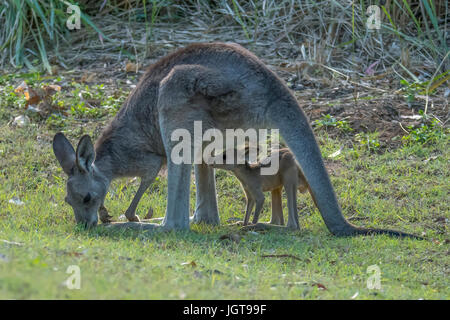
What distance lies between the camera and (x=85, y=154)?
4965 millimetres

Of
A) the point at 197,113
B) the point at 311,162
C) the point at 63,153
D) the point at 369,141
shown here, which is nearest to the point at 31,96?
the point at 63,153

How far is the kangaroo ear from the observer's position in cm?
485

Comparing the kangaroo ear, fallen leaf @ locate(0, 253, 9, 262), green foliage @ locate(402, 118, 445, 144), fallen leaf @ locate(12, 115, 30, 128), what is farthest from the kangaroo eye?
green foliage @ locate(402, 118, 445, 144)

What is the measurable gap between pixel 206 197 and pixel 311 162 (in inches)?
44.4

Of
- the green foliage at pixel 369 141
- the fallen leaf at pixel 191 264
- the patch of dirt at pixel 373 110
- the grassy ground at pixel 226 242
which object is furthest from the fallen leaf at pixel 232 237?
the patch of dirt at pixel 373 110

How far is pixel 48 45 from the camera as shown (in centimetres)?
934

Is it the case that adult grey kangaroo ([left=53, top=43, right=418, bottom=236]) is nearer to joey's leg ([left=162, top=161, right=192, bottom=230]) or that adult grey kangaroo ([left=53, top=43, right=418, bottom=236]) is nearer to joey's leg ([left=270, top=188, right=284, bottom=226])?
joey's leg ([left=162, top=161, right=192, bottom=230])

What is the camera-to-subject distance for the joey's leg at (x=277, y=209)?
5.31m

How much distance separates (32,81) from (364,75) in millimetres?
3989

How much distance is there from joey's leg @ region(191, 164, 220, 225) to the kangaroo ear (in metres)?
0.84

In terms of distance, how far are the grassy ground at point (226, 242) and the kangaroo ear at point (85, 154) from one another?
0.46 meters
